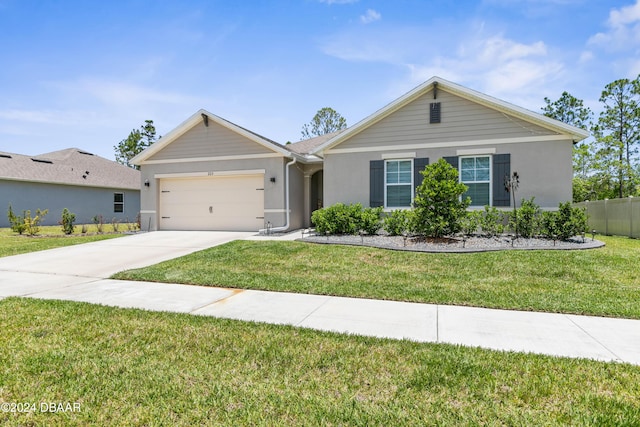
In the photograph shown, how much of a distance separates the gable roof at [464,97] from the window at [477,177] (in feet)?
5.20

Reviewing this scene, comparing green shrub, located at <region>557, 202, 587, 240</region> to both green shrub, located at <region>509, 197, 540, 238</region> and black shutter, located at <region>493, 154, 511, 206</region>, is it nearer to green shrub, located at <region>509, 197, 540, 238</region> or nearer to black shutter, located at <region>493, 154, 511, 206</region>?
green shrub, located at <region>509, 197, 540, 238</region>

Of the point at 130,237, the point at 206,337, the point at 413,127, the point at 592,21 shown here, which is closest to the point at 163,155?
the point at 130,237

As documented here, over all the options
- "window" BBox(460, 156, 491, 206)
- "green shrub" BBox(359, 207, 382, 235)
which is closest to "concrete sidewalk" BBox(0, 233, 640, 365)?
"green shrub" BBox(359, 207, 382, 235)

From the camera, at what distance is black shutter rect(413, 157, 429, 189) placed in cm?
1113

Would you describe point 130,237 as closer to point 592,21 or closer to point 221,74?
point 221,74

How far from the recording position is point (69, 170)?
20500 mm

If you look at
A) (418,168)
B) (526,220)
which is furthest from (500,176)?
(418,168)

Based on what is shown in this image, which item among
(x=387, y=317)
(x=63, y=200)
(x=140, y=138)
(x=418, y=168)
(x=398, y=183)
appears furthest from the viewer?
(x=140, y=138)

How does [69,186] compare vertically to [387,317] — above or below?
above

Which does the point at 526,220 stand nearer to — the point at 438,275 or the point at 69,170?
the point at 438,275

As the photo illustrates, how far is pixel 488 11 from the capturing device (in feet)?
30.6

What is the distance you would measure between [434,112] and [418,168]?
190 cm

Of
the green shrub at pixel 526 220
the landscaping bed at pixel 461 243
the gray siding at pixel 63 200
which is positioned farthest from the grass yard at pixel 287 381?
the gray siding at pixel 63 200

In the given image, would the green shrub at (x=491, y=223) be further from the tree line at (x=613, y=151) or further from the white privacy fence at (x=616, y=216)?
the tree line at (x=613, y=151)
